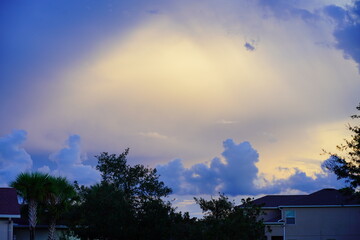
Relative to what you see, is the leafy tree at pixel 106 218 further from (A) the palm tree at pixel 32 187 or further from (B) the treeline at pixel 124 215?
(A) the palm tree at pixel 32 187

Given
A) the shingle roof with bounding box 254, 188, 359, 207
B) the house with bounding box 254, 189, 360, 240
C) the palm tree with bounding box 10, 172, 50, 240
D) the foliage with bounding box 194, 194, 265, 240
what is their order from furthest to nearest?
the shingle roof with bounding box 254, 188, 359, 207 → the house with bounding box 254, 189, 360, 240 → the palm tree with bounding box 10, 172, 50, 240 → the foliage with bounding box 194, 194, 265, 240

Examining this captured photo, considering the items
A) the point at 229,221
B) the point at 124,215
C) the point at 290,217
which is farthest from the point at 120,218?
the point at 290,217

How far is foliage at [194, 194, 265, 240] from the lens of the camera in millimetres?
25781

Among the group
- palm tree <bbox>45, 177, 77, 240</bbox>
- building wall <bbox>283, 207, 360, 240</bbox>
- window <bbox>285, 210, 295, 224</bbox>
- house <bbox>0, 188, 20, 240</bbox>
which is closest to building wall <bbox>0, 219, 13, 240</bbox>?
house <bbox>0, 188, 20, 240</bbox>

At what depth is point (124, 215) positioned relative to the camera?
3114 cm

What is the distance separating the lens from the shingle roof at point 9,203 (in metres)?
35.1

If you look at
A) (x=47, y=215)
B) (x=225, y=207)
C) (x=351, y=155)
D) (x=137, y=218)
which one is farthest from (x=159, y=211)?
(x=351, y=155)

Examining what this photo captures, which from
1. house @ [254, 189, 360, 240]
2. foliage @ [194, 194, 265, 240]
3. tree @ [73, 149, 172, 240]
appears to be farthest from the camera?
house @ [254, 189, 360, 240]

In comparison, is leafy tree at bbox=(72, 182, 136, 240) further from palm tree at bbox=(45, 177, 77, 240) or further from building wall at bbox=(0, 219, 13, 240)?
palm tree at bbox=(45, 177, 77, 240)

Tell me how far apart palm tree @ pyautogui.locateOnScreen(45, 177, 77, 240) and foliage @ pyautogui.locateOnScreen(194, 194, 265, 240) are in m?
16.6

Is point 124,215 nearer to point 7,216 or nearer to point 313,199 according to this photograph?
point 7,216

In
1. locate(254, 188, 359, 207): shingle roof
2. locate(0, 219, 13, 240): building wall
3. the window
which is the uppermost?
locate(254, 188, 359, 207): shingle roof

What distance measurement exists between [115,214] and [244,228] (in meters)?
8.57

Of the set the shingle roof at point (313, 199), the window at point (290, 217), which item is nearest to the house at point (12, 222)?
the shingle roof at point (313, 199)
